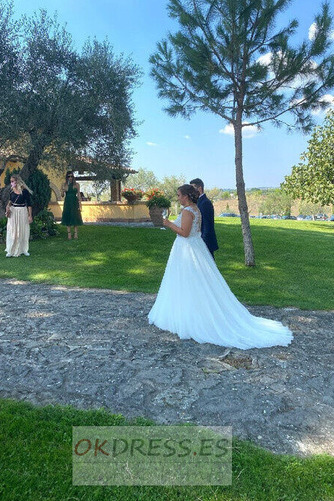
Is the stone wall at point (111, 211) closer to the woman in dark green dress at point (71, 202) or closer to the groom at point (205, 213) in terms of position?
the woman in dark green dress at point (71, 202)

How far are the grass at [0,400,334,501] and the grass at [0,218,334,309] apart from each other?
4.46m

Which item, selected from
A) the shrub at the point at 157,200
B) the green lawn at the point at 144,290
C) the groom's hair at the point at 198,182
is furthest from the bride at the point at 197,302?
the shrub at the point at 157,200

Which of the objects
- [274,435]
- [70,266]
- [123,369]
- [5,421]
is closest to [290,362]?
[274,435]

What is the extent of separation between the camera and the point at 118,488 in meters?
2.22

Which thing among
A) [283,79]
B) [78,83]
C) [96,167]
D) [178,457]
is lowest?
[178,457]

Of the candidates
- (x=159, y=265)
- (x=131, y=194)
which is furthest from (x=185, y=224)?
(x=131, y=194)

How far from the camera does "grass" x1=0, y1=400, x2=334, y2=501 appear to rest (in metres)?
2.16

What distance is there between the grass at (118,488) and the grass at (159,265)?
446cm

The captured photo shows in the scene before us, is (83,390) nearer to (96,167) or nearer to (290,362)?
(290,362)

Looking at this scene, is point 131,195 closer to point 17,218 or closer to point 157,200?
point 157,200

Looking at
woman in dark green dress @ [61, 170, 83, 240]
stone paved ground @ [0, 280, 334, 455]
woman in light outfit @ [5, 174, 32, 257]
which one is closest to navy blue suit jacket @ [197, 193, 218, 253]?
stone paved ground @ [0, 280, 334, 455]

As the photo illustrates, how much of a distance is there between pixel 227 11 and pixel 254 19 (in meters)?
0.79

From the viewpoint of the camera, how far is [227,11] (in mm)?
8344

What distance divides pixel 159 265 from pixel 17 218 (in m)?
4.67
